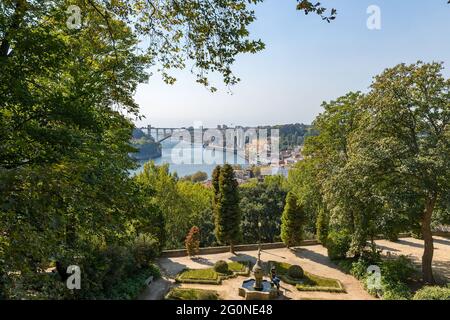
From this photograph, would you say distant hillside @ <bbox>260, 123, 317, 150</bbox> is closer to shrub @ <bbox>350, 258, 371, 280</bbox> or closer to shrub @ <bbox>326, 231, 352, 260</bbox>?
shrub @ <bbox>326, 231, 352, 260</bbox>

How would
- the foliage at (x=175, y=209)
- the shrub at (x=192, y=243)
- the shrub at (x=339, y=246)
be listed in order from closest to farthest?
the shrub at (x=339, y=246) → the shrub at (x=192, y=243) → the foliage at (x=175, y=209)

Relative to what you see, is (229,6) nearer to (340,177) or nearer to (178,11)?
(178,11)

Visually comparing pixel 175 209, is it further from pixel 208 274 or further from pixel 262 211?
pixel 208 274

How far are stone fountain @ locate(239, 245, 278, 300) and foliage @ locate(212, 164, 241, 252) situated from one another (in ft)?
21.0

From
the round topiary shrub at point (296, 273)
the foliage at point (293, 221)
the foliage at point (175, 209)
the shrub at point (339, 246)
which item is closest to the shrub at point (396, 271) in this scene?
the shrub at point (339, 246)

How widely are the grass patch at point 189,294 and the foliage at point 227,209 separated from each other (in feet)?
24.3

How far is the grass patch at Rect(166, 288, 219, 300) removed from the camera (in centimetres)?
1562

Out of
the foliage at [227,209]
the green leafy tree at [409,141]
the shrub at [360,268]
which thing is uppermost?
the green leafy tree at [409,141]

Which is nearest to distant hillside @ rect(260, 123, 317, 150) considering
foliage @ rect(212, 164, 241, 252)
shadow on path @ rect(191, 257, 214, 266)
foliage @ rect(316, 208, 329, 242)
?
foliage @ rect(316, 208, 329, 242)

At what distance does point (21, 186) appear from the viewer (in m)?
4.64

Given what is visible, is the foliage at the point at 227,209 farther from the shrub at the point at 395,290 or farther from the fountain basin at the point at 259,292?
the shrub at the point at 395,290

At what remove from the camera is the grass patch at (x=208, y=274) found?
1831 centimetres
